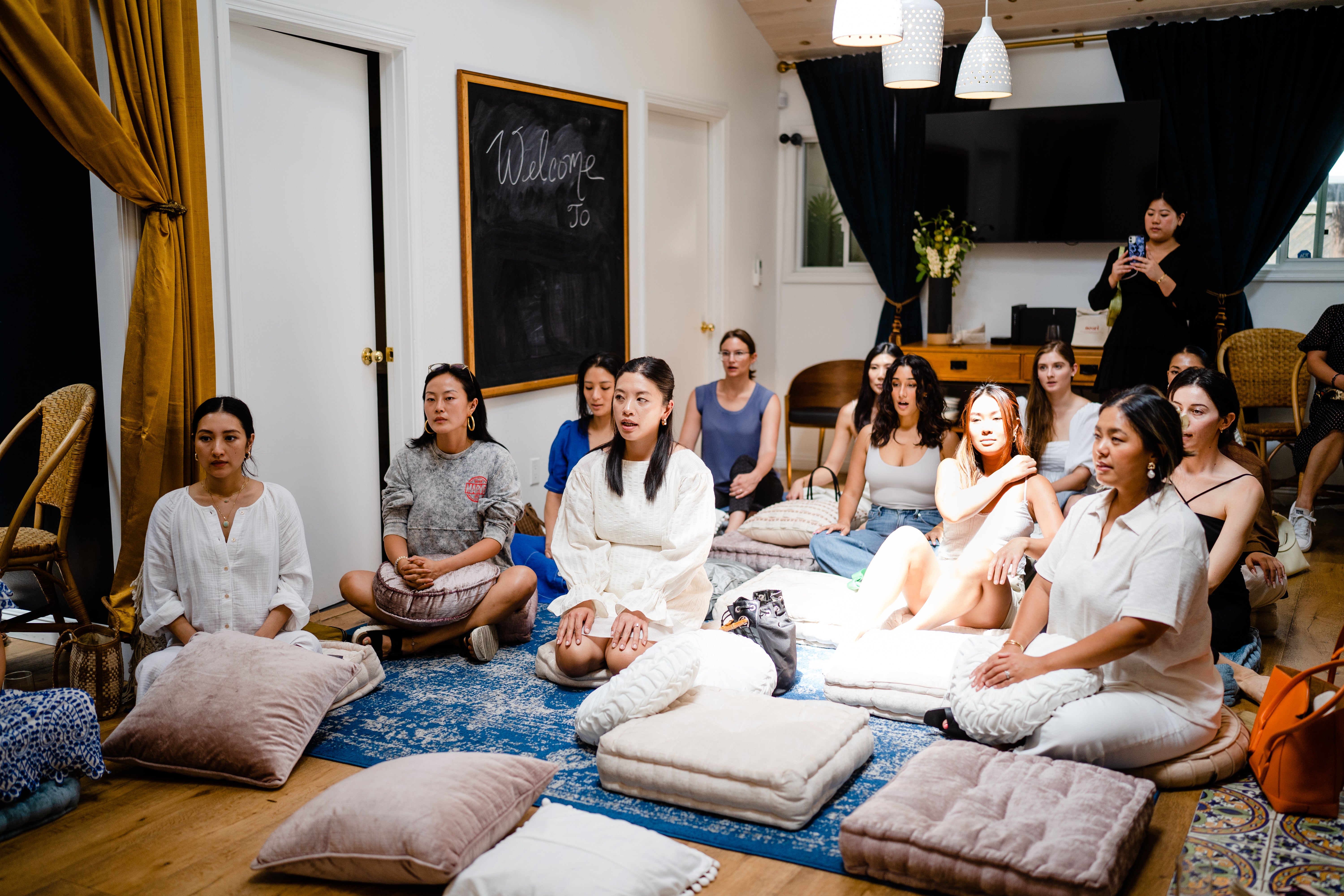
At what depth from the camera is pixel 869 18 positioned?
367 centimetres

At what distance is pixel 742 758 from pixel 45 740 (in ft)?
5.21

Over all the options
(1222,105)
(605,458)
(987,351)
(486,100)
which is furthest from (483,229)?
(1222,105)

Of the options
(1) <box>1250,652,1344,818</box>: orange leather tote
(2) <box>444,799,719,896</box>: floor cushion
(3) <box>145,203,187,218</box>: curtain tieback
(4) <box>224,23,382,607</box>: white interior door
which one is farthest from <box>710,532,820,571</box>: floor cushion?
(3) <box>145,203,187,218</box>: curtain tieback

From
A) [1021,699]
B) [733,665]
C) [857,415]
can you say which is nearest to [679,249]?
[857,415]

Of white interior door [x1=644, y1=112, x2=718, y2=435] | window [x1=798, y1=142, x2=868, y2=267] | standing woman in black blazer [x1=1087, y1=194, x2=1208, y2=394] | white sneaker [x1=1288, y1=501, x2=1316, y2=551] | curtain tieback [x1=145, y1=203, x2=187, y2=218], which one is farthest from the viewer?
window [x1=798, y1=142, x2=868, y2=267]

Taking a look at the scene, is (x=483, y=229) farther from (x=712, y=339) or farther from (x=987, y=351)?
(x=987, y=351)

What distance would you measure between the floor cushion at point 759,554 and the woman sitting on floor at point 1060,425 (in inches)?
37.9

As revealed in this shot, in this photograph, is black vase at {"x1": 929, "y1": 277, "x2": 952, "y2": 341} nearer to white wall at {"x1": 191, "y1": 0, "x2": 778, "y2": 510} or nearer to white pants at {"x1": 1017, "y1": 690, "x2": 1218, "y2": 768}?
white wall at {"x1": 191, "y1": 0, "x2": 778, "y2": 510}

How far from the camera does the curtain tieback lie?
342cm

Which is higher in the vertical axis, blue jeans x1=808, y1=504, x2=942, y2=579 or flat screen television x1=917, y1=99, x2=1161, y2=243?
flat screen television x1=917, y1=99, x2=1161, y2=243

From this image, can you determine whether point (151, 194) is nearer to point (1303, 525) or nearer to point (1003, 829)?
point (1003, 829)

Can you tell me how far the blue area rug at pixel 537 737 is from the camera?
2.50 meters

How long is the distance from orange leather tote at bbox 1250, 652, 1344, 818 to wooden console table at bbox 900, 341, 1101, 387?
11.4ft

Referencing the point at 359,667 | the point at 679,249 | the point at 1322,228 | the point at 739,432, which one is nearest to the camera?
the point at 359,667
